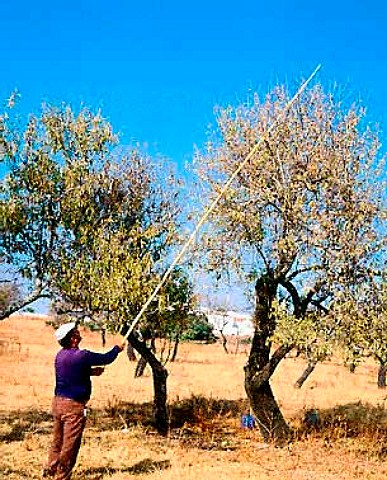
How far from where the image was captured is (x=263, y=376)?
50.8 feet

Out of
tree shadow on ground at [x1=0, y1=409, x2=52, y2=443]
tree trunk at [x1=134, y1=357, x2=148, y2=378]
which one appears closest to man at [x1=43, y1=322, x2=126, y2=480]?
tree shadow on ground at [x1=0, y1=409, x2=52, y2=443]

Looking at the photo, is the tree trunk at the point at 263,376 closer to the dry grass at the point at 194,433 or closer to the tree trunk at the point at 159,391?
the dry grass at the point at 194,433

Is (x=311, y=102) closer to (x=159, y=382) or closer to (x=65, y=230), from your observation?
(x=65, y=230)

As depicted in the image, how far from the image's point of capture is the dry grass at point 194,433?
37.2ft

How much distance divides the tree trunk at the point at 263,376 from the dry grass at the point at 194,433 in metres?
0.46

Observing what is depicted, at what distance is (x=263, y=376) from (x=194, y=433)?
2613mm

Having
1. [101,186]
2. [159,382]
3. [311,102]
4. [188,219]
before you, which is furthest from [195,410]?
[311,102]

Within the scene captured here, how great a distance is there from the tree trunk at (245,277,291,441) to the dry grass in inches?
18.0

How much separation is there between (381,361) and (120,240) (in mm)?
5890

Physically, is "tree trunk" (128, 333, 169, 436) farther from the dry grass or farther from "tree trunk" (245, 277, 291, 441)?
"tree trunk" (245, 277, 291, 441)

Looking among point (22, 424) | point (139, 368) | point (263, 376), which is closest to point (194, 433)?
point (263, 376)

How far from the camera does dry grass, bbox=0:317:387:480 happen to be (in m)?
11.3

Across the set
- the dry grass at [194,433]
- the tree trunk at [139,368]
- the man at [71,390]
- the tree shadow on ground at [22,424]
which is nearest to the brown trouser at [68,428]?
the man at [71,390]

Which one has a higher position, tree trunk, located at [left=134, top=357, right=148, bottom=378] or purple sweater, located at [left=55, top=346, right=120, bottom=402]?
purple sweater, located at [left=55, top=346, right=120, bottom=402]
